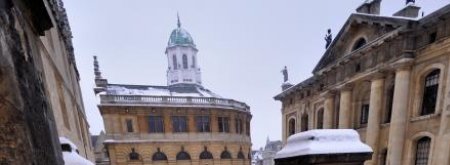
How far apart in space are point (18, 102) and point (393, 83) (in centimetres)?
1602

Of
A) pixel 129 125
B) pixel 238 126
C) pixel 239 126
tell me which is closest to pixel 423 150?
pixel 238 126

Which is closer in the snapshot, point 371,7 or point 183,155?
point 371,7

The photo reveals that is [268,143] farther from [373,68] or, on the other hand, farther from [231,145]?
[373,68]

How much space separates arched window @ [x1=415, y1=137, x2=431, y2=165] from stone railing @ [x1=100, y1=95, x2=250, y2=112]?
64.4 feet

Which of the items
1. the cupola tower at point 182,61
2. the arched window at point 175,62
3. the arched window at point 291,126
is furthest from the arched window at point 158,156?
the arched window at point 175,62

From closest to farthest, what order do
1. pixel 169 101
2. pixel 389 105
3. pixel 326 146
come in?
pixel 326 146 < pixel 389 105 < pixel 169 101

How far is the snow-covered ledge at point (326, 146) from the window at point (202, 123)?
27149 millimetres

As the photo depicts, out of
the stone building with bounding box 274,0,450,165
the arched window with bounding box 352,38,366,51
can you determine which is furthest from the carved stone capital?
the arched window with bounding box 352,38,366,51

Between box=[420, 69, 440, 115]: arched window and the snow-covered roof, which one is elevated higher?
the snow-covered roof

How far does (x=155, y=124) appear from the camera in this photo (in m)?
27.6

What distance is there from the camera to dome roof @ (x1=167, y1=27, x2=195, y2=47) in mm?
53688

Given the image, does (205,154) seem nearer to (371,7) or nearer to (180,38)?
(371,7)

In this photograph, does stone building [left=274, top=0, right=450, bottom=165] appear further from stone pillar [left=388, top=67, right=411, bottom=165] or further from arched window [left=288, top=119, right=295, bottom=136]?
arched window [left=288, top=119, right=295, bottom=136]

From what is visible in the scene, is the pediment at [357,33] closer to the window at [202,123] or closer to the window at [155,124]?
the window at [202,123]
